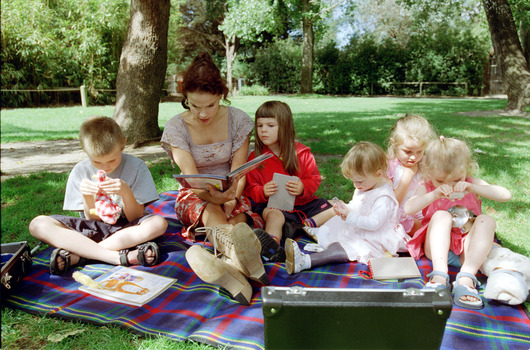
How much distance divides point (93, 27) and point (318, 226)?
15086 mm

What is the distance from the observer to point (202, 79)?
2.77 metres

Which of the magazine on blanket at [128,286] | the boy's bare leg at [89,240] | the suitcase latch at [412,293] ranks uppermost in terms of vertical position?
the suitcase latch at [412,293]

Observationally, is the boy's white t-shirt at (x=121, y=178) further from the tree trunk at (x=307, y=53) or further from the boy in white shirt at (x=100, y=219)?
the tree trunk at (x=307, y=53)

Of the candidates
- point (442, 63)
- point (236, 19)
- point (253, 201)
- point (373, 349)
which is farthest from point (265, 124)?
point (442, 63)

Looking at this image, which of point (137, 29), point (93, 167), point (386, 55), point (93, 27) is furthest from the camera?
point (386, 55)

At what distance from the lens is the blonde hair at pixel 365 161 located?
258cm

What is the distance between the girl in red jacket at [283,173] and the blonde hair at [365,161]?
23.3 inches

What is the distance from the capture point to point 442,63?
20.4 metres

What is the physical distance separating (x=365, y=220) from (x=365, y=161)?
385 millimetres

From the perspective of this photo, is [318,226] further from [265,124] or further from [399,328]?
[399,328]

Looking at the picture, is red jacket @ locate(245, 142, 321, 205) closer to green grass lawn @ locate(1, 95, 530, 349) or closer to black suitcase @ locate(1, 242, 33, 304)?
green grass lawn @ locate(1, 95, 530, 349)

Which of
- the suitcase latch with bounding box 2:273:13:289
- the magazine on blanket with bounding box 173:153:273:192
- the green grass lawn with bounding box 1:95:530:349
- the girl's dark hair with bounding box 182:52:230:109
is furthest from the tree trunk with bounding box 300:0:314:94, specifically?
the suitcase latch with bounding box 2:273:13:289

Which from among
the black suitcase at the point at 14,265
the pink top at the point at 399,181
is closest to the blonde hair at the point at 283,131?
the pink top at the point at 399,181

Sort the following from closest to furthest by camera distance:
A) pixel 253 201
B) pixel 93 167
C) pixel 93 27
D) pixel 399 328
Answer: pixel 399 328 < pixel 93 167 < pixel 253 201 < pixel 93 27
